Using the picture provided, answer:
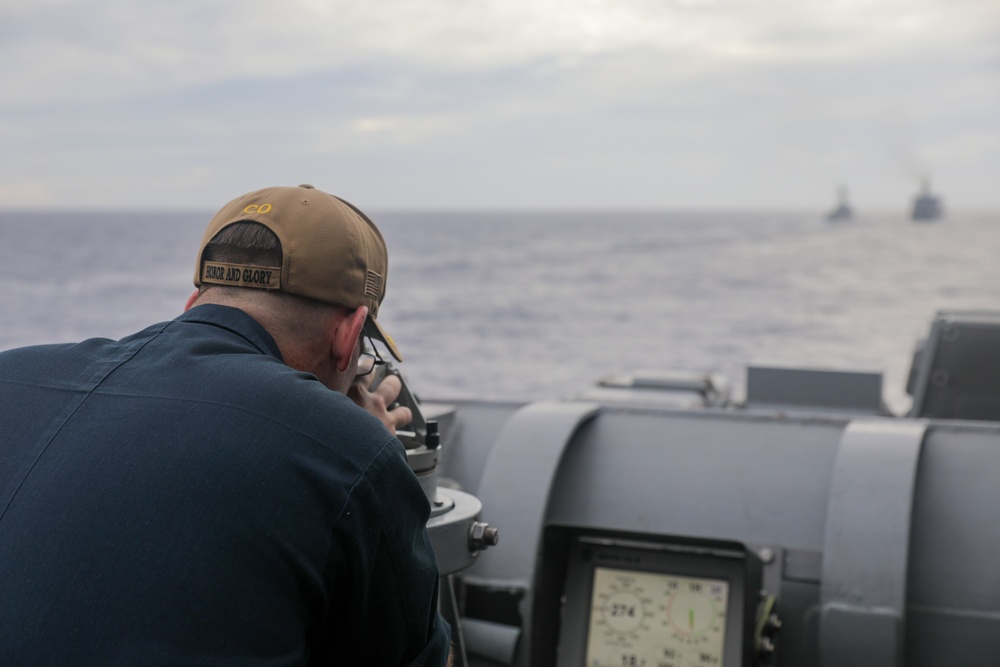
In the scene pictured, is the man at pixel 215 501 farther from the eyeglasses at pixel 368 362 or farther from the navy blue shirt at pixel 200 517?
the eyeglasses at pixel 368 362

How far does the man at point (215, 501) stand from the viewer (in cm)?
129

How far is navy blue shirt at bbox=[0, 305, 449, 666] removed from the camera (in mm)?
1283

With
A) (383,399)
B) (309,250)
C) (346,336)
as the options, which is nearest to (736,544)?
(383,399)

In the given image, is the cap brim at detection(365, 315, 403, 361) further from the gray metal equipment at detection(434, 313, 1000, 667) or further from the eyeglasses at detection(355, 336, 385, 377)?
the gray metal equipment at detection(434, 313, 1000, 667)

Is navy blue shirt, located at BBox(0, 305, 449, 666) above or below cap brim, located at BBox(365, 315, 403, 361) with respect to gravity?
below

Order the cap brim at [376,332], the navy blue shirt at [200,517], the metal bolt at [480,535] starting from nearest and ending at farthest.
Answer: the navy blue shirt at [200,517] < the cap brim at [376,332] < the metal bolt at [480,535]

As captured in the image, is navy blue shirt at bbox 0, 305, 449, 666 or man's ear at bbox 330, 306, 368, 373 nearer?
navy blue shirt at bbox 0, 305, 449, 666

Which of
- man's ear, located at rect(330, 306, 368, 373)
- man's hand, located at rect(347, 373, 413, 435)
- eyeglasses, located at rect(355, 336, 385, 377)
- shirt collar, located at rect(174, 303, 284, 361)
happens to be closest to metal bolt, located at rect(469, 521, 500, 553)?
man's hand, located at rect(347, 373, 413, 435)

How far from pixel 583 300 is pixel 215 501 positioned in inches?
1330

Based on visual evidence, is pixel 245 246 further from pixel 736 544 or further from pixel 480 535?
pixel 736 544

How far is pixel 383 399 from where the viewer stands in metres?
1.90

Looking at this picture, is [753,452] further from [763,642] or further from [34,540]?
[34,540]

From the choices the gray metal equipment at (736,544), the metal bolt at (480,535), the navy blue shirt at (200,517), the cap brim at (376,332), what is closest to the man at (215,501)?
the navy blue shirt at (200,517)

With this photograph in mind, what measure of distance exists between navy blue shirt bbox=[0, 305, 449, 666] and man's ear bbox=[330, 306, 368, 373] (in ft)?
0.49
